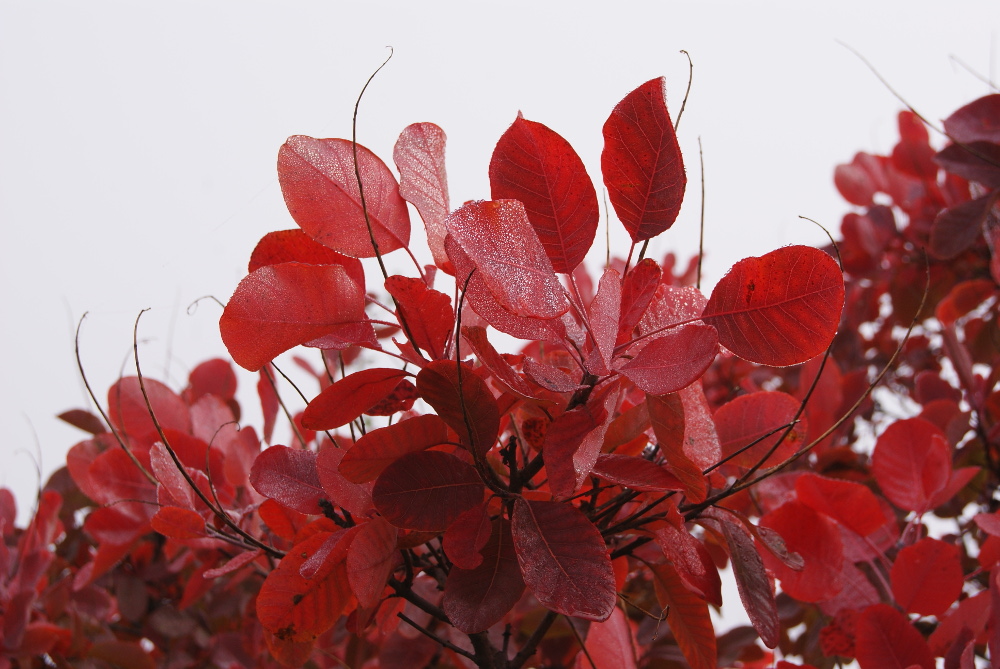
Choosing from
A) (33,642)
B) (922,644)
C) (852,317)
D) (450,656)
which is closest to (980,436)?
(852,317)

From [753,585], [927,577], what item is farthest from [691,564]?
[927,577]

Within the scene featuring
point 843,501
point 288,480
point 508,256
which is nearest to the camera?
point 508,256

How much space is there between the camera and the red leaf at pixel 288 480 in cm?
42

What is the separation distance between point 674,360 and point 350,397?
0.15 meters

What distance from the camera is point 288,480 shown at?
42 centimetres

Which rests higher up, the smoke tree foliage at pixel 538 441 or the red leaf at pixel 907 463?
the smoke tree foliage at pixel 538 441

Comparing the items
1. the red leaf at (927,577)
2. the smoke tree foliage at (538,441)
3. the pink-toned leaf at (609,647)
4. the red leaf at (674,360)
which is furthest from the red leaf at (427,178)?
the red leaf at (927,577)

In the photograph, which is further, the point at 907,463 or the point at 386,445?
the point at 907,463

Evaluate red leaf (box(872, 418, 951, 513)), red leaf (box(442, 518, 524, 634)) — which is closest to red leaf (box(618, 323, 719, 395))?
red leaf (box(442, 518, 524, 634))

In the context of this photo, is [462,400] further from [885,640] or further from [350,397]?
[885,640]

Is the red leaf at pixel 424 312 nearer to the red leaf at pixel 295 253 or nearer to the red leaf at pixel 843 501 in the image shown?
the red leaf at pixel 295 253

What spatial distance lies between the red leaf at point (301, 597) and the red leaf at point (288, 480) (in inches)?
0.8

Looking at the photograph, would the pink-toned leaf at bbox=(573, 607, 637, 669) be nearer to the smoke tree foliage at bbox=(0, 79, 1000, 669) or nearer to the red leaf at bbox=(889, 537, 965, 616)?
the smoke tree foliage at bbox=(0, 79, 1000, 669)

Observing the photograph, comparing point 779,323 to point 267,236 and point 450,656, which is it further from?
point 450,656
